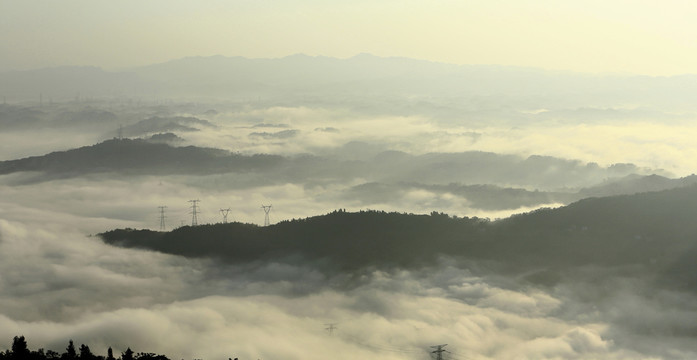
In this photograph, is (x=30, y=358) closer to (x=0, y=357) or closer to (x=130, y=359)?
(x=0, y=357)

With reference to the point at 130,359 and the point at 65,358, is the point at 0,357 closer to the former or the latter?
the point at 65,358

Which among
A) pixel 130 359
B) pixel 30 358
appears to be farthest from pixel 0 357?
pixel 130 359

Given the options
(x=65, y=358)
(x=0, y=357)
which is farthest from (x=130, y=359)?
(x=0, y=357)

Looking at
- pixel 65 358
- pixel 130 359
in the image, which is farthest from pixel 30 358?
pixel 130 359

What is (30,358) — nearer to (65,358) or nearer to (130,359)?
(65,358)
